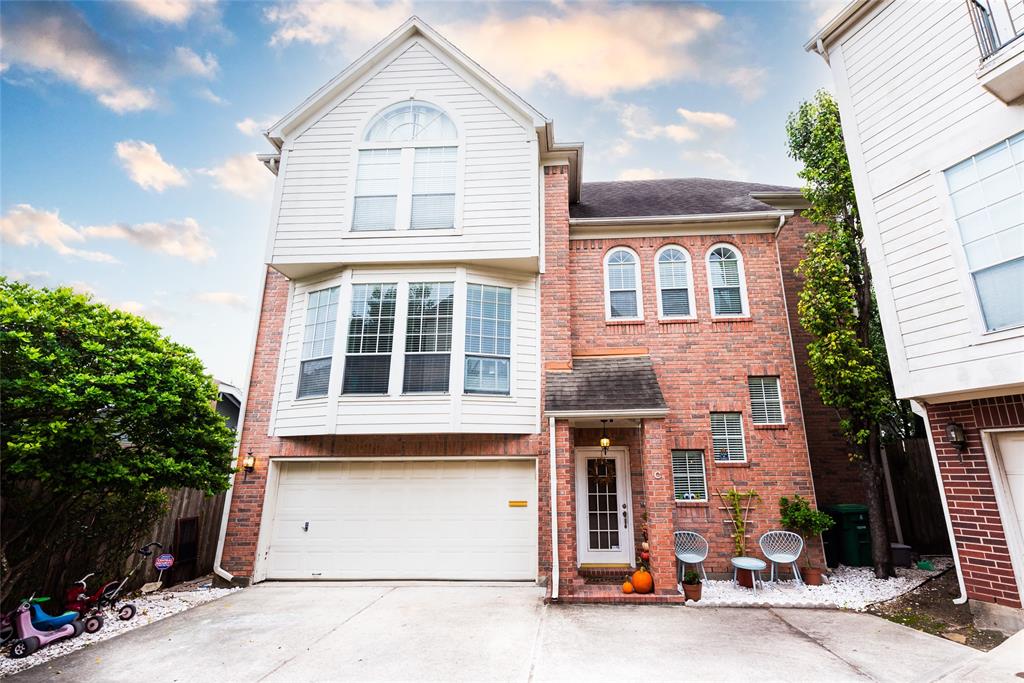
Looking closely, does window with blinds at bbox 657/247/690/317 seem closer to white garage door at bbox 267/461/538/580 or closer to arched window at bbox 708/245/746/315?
arched window at bbox 708/245/746/315

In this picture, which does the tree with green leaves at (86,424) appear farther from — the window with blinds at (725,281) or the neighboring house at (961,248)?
the neighboring house at (961,248)

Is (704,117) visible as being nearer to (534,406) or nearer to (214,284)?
(534,406)

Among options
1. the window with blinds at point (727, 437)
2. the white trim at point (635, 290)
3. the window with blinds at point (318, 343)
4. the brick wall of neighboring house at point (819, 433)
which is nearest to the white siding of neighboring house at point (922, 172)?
the brick wall of neighboring house at point (819, 433)

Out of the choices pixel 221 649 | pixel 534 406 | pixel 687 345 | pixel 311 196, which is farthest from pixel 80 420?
pixel 687 345

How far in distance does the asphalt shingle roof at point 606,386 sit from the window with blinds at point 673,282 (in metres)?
1.38

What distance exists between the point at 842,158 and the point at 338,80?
393 inches

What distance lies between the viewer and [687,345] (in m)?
8.41

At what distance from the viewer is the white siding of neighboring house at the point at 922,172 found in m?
4.79

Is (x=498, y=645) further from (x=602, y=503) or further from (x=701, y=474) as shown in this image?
(x=701, y=474)

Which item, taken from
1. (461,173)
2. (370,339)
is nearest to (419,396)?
(370,339)

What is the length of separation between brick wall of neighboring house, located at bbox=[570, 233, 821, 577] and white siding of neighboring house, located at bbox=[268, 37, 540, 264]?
1.98 meters

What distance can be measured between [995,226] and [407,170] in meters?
8.79

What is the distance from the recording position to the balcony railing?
189 inches

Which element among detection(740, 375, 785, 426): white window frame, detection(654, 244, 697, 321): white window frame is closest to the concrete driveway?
detection(740, 375, 785, 426): white window frame
